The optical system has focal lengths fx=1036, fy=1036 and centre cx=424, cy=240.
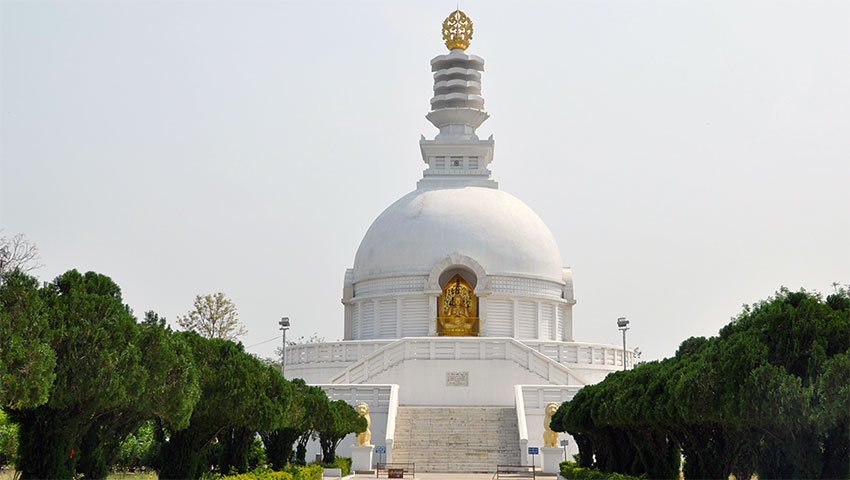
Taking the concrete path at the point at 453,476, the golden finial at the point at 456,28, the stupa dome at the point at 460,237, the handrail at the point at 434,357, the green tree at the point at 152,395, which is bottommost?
the concrete path at the point at 453,476

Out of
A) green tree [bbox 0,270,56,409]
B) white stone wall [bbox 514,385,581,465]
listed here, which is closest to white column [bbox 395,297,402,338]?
white stone wall [bbox 514,385,581,465]

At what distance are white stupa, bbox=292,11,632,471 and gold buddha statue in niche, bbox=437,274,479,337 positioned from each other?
0.18ft

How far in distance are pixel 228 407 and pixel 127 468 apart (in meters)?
14.2

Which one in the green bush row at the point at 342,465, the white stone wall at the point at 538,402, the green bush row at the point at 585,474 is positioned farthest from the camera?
the white stone wall at the point at 538,402

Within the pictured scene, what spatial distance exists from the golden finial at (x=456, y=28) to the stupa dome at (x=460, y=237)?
1054 cm

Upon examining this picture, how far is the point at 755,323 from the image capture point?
18469mm

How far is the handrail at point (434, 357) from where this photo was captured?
42.2 meters

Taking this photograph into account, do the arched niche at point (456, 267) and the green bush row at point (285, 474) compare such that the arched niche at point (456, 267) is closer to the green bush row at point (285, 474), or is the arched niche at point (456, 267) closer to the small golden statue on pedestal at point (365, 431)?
the small golden statue on pedestal at point (365, 431)

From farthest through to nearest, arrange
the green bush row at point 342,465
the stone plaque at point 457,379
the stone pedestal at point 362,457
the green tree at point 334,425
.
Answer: the stone plaque at point 457,379 → the stone pedestal at point 362,457 → the green bush row at point 342,465 → the green tree at point 334,425

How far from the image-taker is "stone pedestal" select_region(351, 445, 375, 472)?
3556cm

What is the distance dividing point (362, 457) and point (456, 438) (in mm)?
3434

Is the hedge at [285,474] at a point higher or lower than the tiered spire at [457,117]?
lower

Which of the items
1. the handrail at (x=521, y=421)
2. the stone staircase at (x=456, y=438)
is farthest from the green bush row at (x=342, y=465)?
the handrail at (x=521, y=421)

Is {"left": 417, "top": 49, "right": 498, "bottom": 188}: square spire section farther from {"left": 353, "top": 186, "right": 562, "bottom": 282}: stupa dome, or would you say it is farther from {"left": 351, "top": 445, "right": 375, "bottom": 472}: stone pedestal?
{"left": 351, "top": 445, "right": 375, "bottom": 472}: stone pedestal
